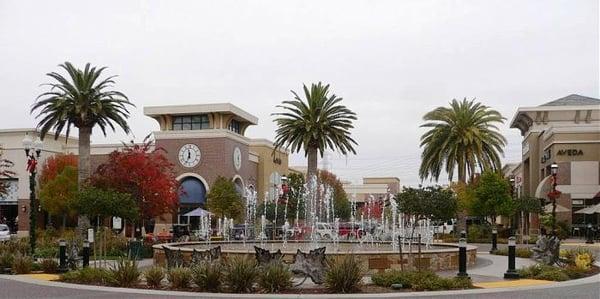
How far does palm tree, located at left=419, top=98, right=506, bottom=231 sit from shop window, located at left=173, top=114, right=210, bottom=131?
25.8m

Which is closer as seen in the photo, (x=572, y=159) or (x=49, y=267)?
(x=49, y=267)

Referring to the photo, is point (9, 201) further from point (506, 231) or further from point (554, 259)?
point (554, 259)

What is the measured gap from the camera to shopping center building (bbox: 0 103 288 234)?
67.9m

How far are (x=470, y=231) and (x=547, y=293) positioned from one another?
120 ft

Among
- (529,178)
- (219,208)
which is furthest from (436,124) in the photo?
(529,178)

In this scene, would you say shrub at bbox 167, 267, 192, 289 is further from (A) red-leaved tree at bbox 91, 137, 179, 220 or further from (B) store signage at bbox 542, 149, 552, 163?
(B) store signage at bbox 542, 149, 552, 163

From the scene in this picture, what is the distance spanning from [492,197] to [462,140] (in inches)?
181

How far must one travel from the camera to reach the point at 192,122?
238ft

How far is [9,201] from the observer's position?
7194 centimetres

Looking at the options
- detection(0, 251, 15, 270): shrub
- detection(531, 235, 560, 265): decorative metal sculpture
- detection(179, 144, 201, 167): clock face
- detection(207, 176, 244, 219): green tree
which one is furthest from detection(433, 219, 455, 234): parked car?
detection(0, 251, 15, 270): shrub

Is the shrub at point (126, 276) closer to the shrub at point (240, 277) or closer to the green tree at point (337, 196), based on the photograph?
the shrub at point (240, 277)

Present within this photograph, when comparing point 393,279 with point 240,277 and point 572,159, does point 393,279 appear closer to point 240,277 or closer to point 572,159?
point 240,277

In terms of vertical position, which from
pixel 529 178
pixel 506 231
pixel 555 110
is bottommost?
pixel 506 231

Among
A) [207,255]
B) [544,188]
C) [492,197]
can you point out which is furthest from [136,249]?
[544,188]
